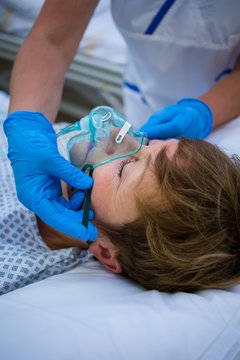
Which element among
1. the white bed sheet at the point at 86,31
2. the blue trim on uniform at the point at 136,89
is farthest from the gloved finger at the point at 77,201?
the white bed sheet at the point at 86,31

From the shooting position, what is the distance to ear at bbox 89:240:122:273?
3.55ft

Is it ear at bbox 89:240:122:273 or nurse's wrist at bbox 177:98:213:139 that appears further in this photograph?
nurse's wrist at bbox 177:98:213:139

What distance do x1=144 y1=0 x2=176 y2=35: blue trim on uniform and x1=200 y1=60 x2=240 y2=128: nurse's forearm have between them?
1.05 ft

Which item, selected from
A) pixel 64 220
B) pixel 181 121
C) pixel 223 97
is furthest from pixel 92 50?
pixel 64 220

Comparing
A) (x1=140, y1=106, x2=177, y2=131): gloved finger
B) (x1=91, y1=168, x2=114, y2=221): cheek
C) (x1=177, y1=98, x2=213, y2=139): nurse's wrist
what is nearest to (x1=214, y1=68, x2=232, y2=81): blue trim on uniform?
(x1=177, y1=98, x2=213, y2=139): nurse's wrist

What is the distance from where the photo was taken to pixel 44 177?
103cm

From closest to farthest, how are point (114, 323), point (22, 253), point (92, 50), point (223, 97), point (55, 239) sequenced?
point (114, 323), point (22, 253), point (55, 239), point (223, 97), point (92, 50)

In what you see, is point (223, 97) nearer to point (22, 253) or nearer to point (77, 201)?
point (77, 201)

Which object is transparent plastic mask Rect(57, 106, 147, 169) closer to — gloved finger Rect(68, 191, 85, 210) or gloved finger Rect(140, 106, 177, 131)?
gloved finger Rect(68, 191, 85, 210)

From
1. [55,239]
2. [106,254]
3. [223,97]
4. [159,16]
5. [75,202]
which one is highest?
[159,16]

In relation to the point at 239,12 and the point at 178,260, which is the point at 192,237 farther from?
the point at 239,12

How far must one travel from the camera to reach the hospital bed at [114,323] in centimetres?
82

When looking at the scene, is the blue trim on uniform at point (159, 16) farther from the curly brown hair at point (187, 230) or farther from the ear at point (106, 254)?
the ear at point (106, 254)

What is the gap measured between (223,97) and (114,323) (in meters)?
0.96
